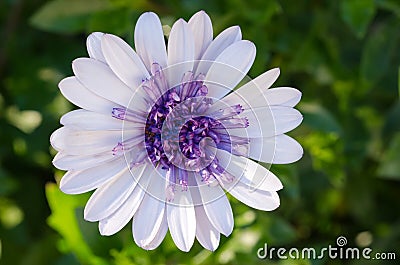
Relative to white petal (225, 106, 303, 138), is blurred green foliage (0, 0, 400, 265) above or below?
above

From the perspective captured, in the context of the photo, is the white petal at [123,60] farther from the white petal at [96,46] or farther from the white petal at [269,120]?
the white petal at [269,120]

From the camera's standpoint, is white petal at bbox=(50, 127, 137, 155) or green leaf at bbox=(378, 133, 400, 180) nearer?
white petal at bbox=(50, 127, 137, 155)

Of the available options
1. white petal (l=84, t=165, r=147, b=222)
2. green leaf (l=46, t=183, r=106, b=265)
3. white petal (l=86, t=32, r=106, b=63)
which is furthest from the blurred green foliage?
white petal (l=86, t=32, r=106, b=63)

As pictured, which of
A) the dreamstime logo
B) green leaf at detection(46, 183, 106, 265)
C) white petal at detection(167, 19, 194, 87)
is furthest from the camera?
the dreamstime logo

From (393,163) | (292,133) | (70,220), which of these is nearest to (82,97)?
(70,220)

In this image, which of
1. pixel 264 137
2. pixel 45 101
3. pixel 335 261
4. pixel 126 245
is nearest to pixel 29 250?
pixel 45 101

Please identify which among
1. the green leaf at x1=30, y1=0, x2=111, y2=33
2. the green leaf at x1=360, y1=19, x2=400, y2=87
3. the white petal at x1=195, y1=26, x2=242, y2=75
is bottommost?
the white petal at x1=195, y1=26, x2=242, y2=75

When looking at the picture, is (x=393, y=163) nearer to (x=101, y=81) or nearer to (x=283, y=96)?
(x=283, y=96)

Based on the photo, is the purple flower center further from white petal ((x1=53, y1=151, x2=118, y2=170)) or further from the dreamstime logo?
the dreamstime logo
